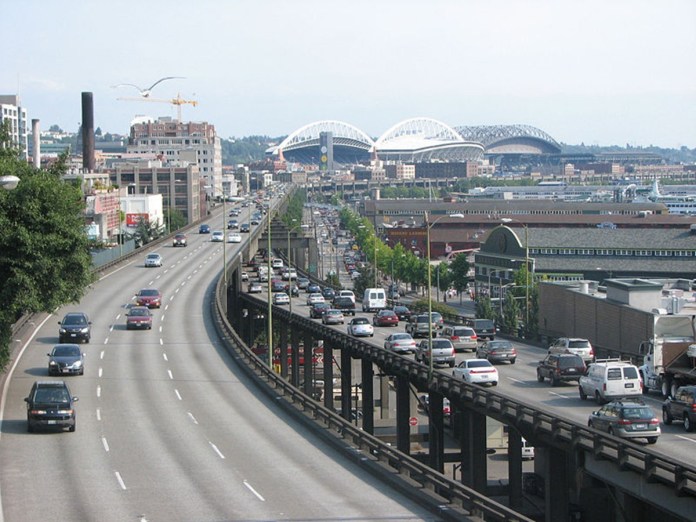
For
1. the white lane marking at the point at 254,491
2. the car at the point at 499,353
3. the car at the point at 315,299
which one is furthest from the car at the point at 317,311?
the white lane marking at the point at 254,491

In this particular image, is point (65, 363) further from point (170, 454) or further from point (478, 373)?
point (170, 454)

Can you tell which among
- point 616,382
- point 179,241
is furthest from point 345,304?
point 616,382

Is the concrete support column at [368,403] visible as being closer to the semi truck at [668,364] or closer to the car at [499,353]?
the car at [499,353]

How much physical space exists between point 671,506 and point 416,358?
28.6 meters

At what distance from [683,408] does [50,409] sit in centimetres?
1854

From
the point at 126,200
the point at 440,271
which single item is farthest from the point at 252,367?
the point at 126,200

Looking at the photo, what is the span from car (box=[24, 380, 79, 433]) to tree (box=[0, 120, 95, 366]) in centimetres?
851

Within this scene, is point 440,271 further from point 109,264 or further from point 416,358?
point 416,358

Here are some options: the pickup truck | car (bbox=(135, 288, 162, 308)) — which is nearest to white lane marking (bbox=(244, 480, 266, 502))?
car (bbox=(135, 288, 162, 308))

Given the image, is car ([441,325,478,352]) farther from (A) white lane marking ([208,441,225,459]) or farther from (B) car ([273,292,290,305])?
(B) car ([273,292,290,305])

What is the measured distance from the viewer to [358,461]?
1287 inches

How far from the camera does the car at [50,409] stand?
122 ft

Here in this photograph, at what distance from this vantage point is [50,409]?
3744cm

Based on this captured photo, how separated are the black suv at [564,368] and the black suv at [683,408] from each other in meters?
9.58
